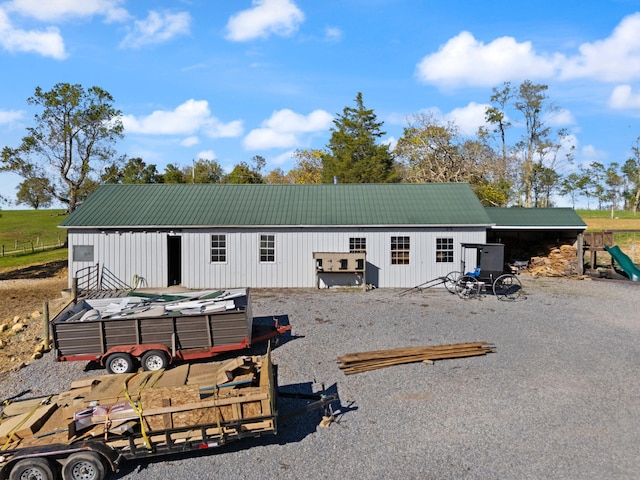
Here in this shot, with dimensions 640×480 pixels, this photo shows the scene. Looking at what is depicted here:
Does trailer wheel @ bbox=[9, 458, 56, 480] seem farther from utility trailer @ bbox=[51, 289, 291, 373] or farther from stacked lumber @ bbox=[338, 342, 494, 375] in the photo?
stacked lumber @ bbox=[338, 342, 494, 375]

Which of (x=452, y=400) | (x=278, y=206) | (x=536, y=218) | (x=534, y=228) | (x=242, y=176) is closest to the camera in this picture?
(x=452, y=400)

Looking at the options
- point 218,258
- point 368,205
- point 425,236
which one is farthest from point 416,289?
point 218,258

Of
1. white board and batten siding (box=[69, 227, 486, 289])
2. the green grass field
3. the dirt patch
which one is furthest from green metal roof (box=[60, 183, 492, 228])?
the green grass field

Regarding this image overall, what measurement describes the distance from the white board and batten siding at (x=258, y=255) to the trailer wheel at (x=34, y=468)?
1343cm

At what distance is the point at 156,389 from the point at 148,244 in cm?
1392

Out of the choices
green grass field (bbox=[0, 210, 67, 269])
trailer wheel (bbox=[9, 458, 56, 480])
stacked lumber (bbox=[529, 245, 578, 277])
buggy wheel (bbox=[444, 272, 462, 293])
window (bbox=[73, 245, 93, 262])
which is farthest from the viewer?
green grass field (bbox=[0, 210, 67, 269])

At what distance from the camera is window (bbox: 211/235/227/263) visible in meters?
19.8

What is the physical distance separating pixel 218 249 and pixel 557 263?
1716 centimetres

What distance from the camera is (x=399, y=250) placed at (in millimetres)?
19984

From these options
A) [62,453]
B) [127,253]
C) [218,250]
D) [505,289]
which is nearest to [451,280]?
[505,289]

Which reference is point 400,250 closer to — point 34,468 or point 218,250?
point 218,250

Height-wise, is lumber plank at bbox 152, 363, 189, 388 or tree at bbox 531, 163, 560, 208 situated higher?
tree at bbox 531, 163, 560, 208

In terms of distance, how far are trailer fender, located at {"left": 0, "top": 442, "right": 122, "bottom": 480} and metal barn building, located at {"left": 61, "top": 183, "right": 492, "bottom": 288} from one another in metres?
13.1

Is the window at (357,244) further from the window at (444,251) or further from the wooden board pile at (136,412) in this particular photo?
the wooden board pile at (136,412)
